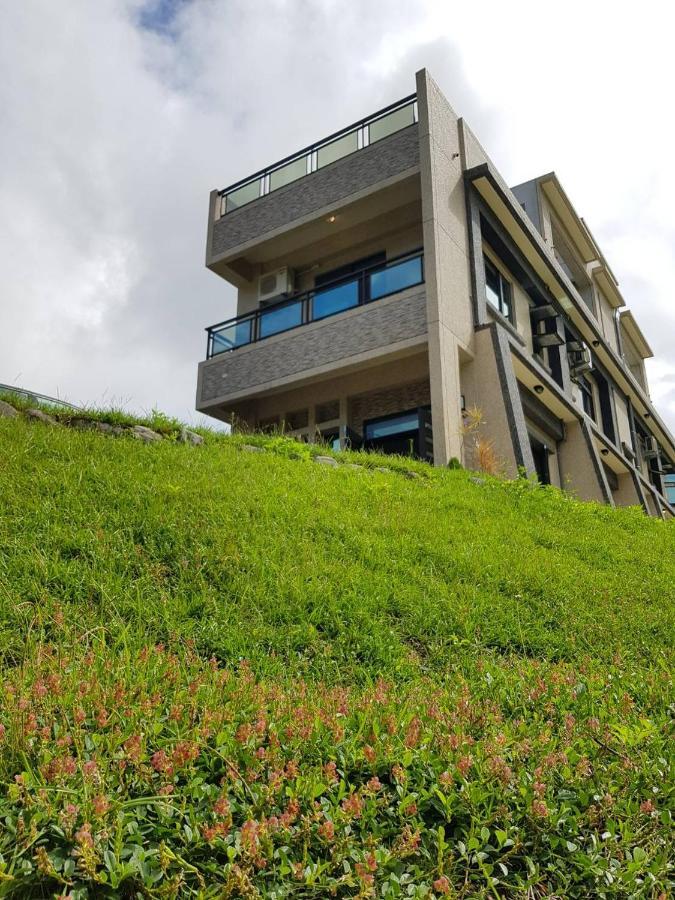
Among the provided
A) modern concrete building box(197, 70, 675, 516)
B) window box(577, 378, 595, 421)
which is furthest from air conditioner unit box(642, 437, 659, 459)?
modern concrete building box(197, 70, 675, 516)

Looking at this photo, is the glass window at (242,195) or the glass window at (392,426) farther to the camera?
the glass window at (242,195)

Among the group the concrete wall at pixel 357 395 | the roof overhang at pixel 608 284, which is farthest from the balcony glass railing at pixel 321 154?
the roof overhang at pixel 608 284

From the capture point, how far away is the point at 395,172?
15.2m

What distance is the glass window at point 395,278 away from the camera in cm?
1403

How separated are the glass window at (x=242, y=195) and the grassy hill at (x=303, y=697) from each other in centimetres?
1402

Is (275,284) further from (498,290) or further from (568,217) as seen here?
(568,217)

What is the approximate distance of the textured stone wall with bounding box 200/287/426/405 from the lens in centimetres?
1391

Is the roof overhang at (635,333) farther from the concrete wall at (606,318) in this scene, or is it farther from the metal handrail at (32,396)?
the metal handrail at (32,396)

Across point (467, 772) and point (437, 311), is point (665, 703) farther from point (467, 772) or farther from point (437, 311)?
point (437, 311)

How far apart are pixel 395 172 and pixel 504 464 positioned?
764 centimetres

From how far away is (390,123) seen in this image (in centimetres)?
1570

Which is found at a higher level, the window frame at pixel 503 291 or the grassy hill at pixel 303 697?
the window frame at pixel 503 291

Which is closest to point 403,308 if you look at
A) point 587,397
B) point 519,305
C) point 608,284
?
point 519,305

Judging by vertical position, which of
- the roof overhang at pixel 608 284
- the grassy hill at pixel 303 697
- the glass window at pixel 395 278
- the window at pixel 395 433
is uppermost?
the roof overhang at pixel 608 284
